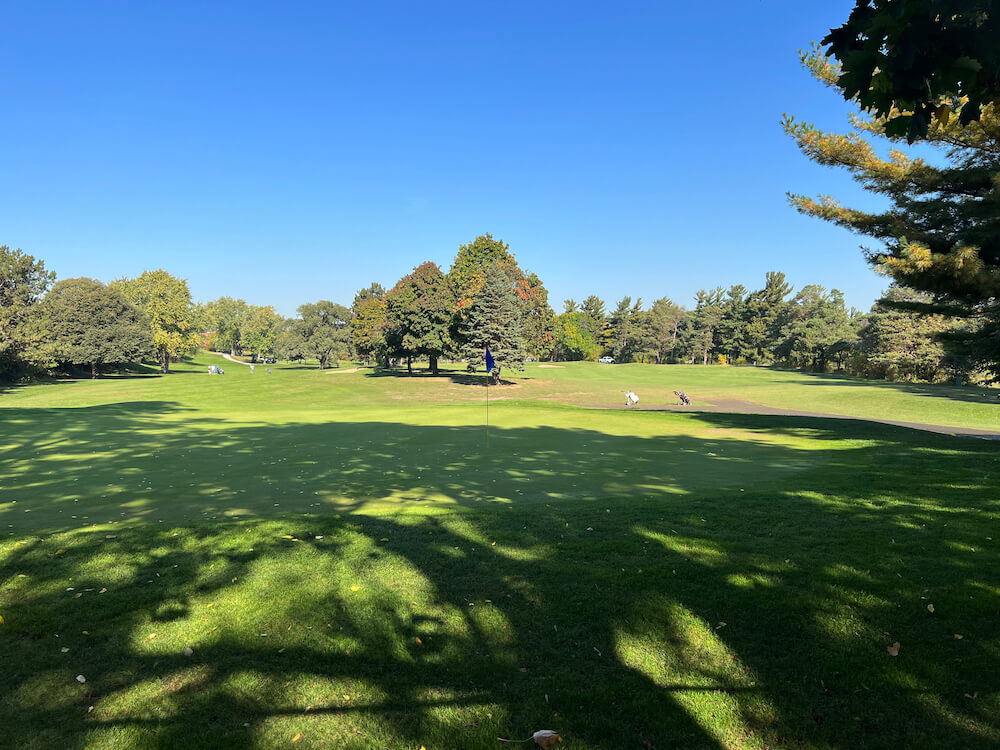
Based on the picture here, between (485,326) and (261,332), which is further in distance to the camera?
(261,332)

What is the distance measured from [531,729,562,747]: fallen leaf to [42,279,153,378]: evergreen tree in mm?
64230

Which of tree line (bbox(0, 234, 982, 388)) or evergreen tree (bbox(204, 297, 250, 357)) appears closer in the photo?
tree line (bbox(0, 234, 982, 388))

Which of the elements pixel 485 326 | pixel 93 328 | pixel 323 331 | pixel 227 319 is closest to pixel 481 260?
pixel 485 326

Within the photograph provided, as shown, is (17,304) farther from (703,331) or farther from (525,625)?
(703,331)

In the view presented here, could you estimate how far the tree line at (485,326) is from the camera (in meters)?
46.8

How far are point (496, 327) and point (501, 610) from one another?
4151cm

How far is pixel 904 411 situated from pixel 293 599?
38.3m

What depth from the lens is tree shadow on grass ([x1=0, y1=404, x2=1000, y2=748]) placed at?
321 centimetres

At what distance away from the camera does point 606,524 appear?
6.80 meters

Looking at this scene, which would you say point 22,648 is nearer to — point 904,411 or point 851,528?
point 851,528

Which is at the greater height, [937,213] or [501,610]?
[937,213]

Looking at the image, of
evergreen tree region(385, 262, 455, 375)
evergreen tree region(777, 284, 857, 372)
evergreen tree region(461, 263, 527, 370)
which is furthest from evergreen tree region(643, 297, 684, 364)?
evergreen tree region(461, 263, 527, 370)

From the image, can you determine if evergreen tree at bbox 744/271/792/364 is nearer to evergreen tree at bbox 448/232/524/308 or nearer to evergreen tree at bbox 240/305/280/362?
evergreen tree at bbox 448/232/524/308

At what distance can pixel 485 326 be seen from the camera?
45875mm
